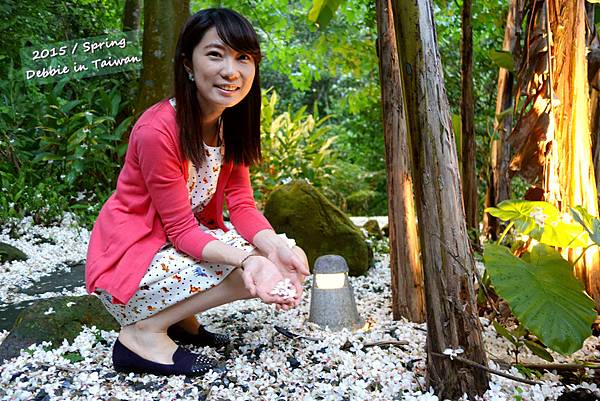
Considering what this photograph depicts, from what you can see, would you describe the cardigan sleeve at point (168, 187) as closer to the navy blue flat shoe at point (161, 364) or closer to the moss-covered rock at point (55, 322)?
the navy blue flat shoe at point (161, 364)

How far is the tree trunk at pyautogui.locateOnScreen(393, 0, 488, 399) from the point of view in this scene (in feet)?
4.51

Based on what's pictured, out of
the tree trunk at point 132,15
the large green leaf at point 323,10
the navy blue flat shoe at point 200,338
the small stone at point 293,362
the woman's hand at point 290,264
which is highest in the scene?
the tree trunk at point 132,15

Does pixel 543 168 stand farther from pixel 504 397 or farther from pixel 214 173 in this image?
pixel 214 173

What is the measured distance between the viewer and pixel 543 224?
179 centimetres

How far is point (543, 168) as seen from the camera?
6.42 ft

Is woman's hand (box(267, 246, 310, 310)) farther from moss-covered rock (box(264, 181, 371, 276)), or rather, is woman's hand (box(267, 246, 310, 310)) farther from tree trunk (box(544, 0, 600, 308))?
moss-covered rock (box(264, 181, 371, 276))

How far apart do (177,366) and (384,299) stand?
1.15 m

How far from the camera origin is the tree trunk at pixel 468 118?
91.9 inches

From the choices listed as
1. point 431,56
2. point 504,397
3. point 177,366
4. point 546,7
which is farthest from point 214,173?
point 546,7

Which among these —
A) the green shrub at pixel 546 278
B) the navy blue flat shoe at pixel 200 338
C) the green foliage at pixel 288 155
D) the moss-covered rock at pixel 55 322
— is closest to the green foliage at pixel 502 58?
the green shrub at pixel 546 278

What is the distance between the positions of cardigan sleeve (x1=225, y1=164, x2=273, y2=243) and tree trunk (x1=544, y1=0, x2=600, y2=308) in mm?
962

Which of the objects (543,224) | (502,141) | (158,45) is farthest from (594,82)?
(158,45)

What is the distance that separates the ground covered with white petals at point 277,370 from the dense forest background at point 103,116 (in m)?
1.93

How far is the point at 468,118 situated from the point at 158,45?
2581 mm
